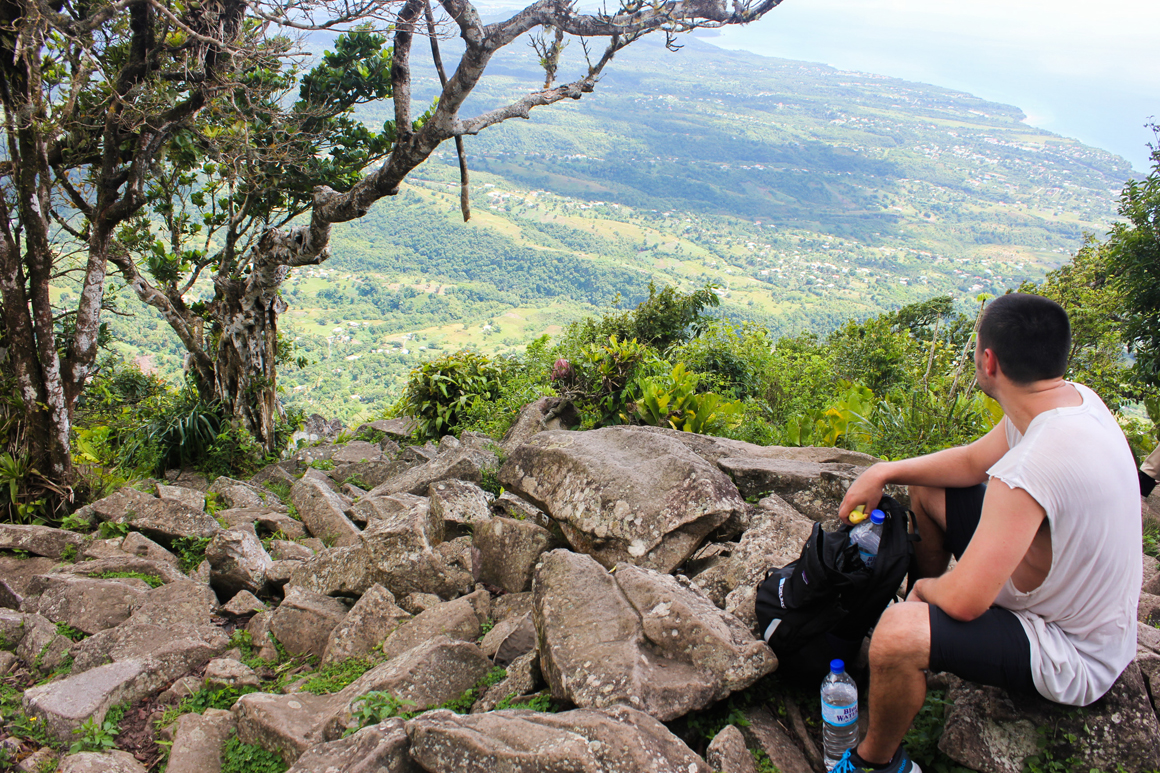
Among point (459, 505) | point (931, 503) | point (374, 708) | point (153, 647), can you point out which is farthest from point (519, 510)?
point (931, 503)

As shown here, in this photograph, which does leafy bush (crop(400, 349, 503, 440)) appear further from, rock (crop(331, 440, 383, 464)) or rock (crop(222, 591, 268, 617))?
rock (crop(222, 591, 268, 617))

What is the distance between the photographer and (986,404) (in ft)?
23.2

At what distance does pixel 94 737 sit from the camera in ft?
10.1

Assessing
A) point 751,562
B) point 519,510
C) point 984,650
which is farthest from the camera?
point 519,510

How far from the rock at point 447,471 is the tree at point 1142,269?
1263 centimetres

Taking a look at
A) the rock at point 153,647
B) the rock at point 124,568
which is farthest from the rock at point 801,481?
the rock at point 124,568

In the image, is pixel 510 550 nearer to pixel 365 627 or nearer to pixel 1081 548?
pixel 365 627

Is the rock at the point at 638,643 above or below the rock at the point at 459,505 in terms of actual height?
above

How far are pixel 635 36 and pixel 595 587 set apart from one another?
5945 mm

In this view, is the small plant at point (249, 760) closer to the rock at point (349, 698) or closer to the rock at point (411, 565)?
the rock at point (349, 698)

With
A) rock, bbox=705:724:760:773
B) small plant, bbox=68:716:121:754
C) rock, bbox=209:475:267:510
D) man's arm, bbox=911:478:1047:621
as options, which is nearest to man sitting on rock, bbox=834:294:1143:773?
man's arm, bbox=911:478:1047:621

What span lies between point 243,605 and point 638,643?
2.98m

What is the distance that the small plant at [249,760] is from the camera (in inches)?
113

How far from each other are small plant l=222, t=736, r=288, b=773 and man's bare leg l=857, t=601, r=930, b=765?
93.9 inches
